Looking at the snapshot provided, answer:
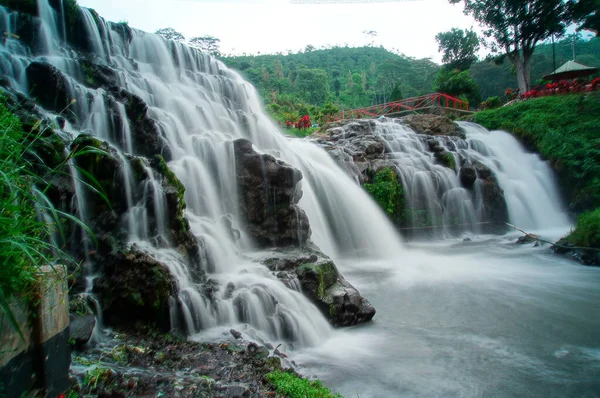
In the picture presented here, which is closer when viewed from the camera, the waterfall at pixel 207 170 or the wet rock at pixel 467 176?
the waterfall at pixel 207 170

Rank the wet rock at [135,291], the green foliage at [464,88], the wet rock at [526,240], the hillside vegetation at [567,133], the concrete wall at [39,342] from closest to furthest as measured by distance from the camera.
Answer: the concrete wall at [39,342] → the wet rock at [135,291] → the wet rock at [526,240] → the hillside vegetation at [567,133] → the green foliage at [464,88]

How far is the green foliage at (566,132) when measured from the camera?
1495 centimetres

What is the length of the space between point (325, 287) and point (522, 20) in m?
26.2

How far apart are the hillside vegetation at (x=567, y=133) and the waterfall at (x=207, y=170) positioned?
8547 mm

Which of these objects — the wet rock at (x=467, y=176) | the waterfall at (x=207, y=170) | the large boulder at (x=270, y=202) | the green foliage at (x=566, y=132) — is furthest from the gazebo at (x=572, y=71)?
the large boulder at (x=270, y=202)

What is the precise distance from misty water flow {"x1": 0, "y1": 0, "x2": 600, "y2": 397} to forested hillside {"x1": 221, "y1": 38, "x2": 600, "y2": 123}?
49.6ft

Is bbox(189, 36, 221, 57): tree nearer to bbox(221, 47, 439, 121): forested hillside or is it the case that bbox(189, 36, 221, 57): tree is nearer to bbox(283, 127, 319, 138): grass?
bbox(221, 47, 439, 121): forested hillside

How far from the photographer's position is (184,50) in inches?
520

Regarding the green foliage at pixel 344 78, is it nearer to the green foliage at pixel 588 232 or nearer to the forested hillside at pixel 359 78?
the forested hillside at pixel 359 78

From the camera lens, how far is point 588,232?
32.8 ft

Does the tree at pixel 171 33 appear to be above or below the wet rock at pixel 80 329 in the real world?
above

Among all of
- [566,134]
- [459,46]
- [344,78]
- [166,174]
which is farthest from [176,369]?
[344,78]

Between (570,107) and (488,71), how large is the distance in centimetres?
3049

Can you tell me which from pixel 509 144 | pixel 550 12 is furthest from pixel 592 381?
pixel 550 12
